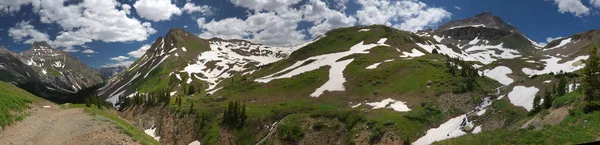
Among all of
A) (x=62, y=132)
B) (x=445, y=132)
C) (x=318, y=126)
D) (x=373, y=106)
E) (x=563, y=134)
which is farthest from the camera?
(x=373, y=106)

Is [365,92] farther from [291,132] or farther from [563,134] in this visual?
[563,134]

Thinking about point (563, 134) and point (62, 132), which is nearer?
point (563, 134)

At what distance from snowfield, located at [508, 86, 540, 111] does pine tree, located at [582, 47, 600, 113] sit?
→ 866 inches

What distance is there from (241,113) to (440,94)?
146ft

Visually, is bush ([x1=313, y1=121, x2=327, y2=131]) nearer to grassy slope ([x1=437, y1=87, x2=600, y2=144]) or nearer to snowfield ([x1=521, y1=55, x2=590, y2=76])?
grassy slope ([x1=437, y1=87, x2=600, y2=144])

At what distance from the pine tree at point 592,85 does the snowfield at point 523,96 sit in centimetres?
2199

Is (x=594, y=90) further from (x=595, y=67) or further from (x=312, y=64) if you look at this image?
(x=312, y=64)

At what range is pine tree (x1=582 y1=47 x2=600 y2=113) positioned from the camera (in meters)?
27.2

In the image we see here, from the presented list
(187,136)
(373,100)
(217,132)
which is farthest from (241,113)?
(373,100)

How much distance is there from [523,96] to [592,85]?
3165cm

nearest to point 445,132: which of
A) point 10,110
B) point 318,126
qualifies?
point 318,126

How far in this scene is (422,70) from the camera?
92.0 meters

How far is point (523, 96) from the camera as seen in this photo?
2313 inches

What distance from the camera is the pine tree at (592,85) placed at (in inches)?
1071
